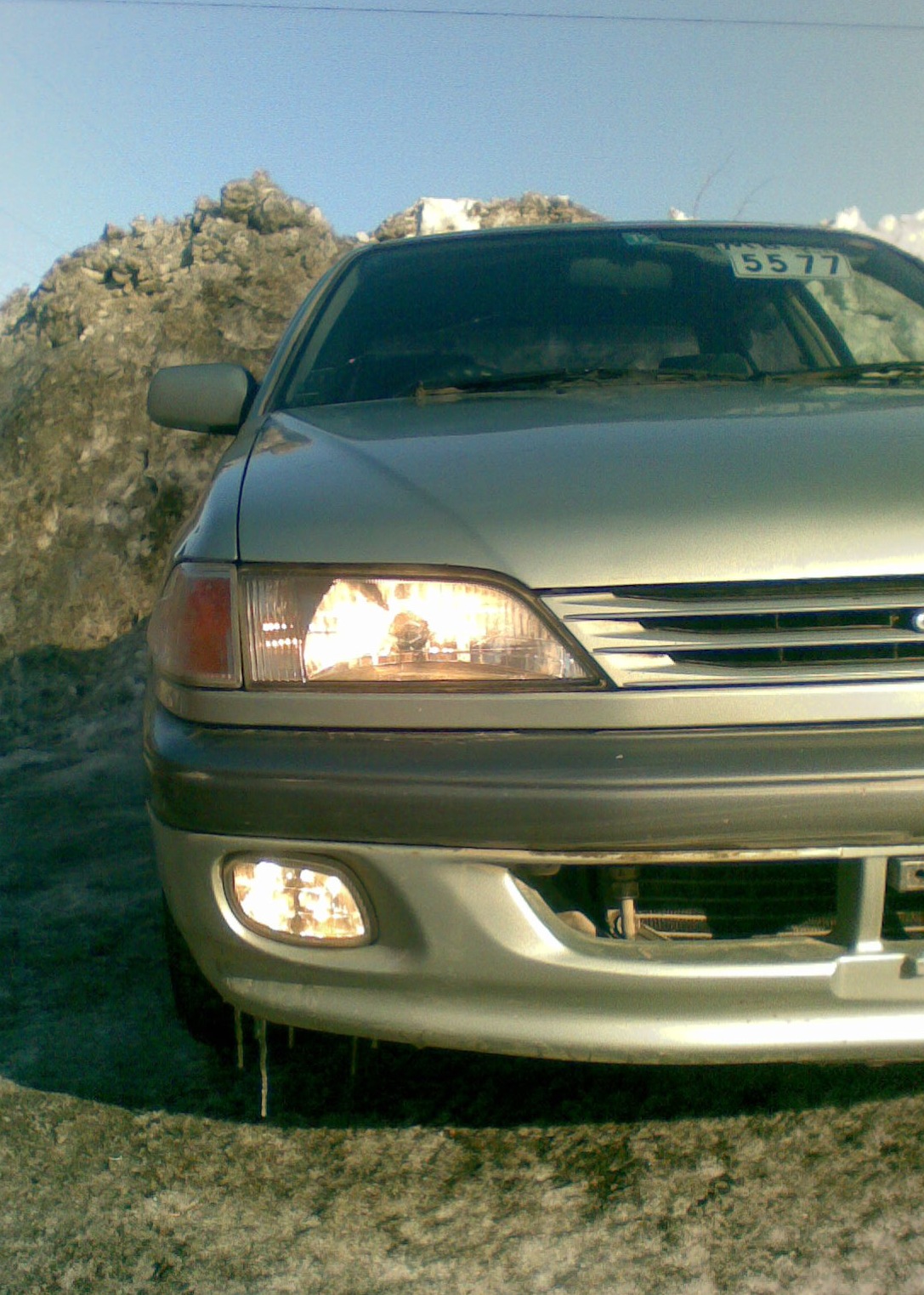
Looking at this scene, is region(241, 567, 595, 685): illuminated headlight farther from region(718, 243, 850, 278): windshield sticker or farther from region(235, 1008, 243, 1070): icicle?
region(718, 243, 850, 278): windshield sticker

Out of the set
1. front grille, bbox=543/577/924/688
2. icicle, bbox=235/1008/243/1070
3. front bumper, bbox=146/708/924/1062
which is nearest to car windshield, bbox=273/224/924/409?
front grille, bbox=543/577/924/688

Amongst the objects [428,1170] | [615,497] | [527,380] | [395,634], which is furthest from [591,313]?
[428,1170]

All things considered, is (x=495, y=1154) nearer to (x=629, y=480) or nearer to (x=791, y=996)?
(x=791, y=996)

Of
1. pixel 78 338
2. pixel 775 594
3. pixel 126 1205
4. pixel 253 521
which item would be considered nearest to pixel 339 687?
pixel 253 521

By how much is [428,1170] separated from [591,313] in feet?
6.12

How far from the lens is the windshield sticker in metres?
2.98

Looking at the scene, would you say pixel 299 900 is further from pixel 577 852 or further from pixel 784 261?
pixel 784 261

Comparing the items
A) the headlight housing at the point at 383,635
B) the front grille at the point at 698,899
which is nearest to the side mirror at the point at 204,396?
the headlight housing at the point at 383,635

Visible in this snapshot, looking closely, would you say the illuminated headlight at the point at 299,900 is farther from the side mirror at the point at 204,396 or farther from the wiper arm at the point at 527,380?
the side mirror at the point at 204,396

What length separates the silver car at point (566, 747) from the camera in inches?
60.3

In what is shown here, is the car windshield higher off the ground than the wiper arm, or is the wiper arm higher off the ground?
the car windshield

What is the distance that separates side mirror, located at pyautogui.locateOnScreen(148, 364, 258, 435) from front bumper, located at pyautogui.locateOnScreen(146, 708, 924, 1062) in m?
1.20

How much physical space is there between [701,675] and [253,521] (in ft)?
2.21

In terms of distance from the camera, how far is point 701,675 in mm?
1576
